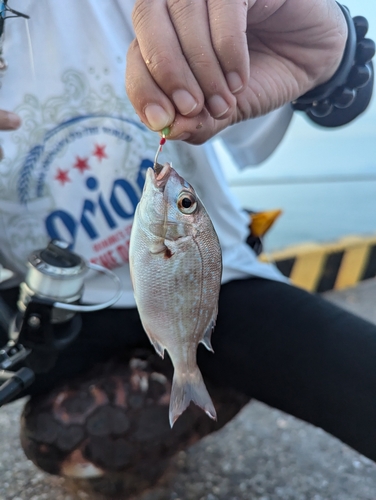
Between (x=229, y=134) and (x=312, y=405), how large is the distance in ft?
3.18

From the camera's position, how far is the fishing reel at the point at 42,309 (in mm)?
1136

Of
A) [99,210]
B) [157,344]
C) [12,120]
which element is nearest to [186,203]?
[157,344]

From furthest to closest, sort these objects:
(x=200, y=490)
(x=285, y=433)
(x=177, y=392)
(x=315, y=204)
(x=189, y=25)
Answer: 1. (x=315, y=204)
2. (x=285, y=433)
3. (x=200, y=490)
4. (x=177, y=392)
5. (x=189, y=25)

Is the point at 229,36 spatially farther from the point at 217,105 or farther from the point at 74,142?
the point at 74,142

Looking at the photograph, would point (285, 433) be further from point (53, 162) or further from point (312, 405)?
point (53, 162)

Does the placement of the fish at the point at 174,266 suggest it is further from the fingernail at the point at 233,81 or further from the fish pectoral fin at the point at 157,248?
the fingernail at the point at 233,81

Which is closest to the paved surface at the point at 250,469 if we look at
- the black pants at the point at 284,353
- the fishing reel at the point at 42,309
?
the black pants at the point at 284,353

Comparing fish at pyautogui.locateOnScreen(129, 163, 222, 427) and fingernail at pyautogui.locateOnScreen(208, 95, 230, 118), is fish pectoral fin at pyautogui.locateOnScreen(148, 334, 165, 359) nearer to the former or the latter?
fish at pyautogui.locateOnScreen(129, 163, 222, 427)

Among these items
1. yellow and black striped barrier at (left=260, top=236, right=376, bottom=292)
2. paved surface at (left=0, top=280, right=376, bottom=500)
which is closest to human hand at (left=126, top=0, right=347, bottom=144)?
paved surface at (left=0, top=280, right=376, bottom=500)

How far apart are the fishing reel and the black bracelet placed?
84 centimetres

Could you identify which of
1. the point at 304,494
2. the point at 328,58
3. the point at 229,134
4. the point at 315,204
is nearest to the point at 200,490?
the point at 304,494

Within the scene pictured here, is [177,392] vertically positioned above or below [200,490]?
above

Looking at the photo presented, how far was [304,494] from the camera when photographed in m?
1.70

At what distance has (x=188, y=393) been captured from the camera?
1021 millimetres
